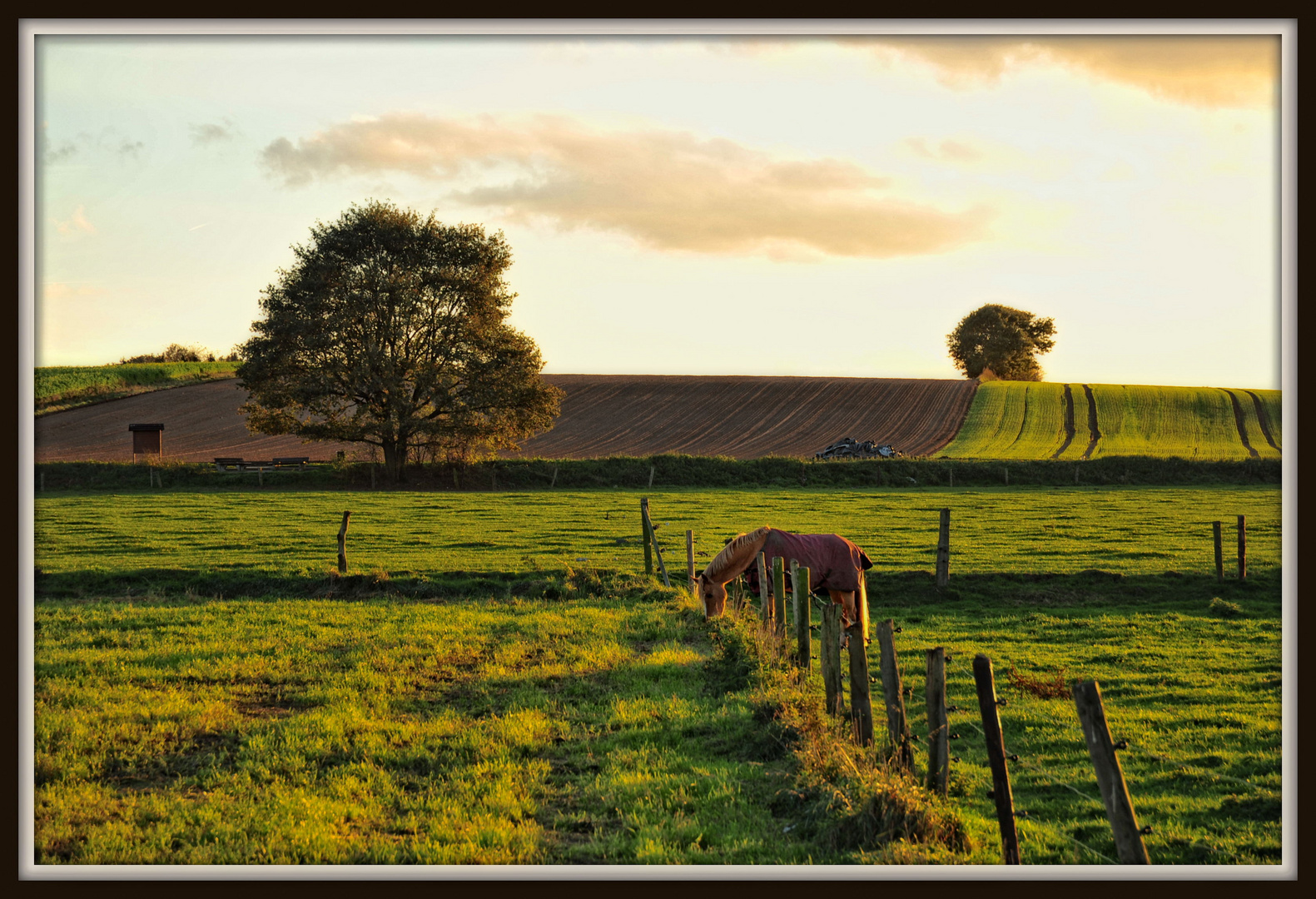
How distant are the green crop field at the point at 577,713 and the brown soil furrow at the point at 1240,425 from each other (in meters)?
46.4

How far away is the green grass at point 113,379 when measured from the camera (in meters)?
70.6

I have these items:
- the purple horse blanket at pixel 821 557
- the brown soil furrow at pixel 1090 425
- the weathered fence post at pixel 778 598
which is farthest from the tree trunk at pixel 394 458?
the brown soil furrow at pixel 1090 425

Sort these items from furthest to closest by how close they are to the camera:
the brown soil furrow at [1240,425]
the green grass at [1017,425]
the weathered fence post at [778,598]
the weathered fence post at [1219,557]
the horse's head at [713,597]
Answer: the brown soil furrow at [1240,425]
the green grass at [1017,425]
the weathered fence post at [1219,557]
the horse's head at [713,597]
the weathered fence post at [778,598]

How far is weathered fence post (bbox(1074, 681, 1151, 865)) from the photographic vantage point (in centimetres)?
441

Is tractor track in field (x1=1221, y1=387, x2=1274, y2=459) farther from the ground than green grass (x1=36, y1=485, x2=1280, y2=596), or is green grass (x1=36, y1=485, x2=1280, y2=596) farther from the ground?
tractor track in field (x1=1221, y1=387, x2=1274, y2=459)

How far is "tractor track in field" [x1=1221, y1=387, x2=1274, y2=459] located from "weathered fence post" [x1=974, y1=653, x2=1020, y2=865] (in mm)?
62087

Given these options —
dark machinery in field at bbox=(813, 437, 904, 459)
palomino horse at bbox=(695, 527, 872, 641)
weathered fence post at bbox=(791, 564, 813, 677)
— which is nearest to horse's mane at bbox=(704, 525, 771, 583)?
palomino horse at bbox=(695, 527, 872, 641)

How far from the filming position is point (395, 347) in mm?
42719

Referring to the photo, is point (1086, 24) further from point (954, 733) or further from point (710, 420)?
point (710, 420)

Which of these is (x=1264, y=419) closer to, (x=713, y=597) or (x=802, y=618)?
(x=713, y=597)

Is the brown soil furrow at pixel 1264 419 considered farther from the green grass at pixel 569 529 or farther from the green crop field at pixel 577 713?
the green crop field at pixel 577 713

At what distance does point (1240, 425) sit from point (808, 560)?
7331 centimetres

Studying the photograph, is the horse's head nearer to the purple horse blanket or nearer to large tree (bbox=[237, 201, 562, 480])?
the purple horse blanket

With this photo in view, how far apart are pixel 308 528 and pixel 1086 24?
2626cm
